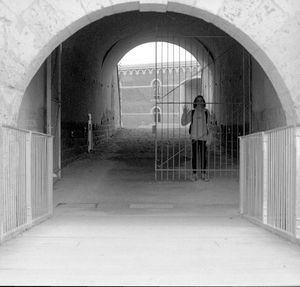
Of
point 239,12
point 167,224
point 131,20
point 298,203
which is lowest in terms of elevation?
point 167,224

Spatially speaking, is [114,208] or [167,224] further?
[114,208]

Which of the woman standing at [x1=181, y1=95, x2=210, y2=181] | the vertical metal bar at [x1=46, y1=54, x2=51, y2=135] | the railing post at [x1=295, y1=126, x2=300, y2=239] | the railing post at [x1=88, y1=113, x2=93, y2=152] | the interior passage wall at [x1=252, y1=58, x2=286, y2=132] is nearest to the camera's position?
the railing post at [x1=295, y1=126, x2=300, y2=239]

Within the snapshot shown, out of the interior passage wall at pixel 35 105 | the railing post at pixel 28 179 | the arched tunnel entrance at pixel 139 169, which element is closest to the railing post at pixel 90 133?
the arched tunnel entrance at pixel 139 169

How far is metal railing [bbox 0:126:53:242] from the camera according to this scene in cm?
493

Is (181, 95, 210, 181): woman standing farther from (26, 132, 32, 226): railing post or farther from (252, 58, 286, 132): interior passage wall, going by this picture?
(26, 132, 32, 226): railing post

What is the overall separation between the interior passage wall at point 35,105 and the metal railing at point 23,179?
104cm

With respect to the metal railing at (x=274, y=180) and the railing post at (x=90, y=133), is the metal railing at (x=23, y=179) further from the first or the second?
the railing post at (x=90, y=133)

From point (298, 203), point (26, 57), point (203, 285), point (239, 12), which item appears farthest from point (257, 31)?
point (203, 285)

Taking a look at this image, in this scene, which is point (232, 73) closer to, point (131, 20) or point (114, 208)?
point (131, 20)

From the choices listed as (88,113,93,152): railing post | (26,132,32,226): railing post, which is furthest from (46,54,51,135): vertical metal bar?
(88,113,93,152): railing post

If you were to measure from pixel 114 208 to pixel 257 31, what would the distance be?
3.26m

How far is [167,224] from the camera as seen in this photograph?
236 inches

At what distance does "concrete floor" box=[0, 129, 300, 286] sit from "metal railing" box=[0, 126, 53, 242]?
17 cm

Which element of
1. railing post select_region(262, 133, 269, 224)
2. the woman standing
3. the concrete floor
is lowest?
the concrete floor
